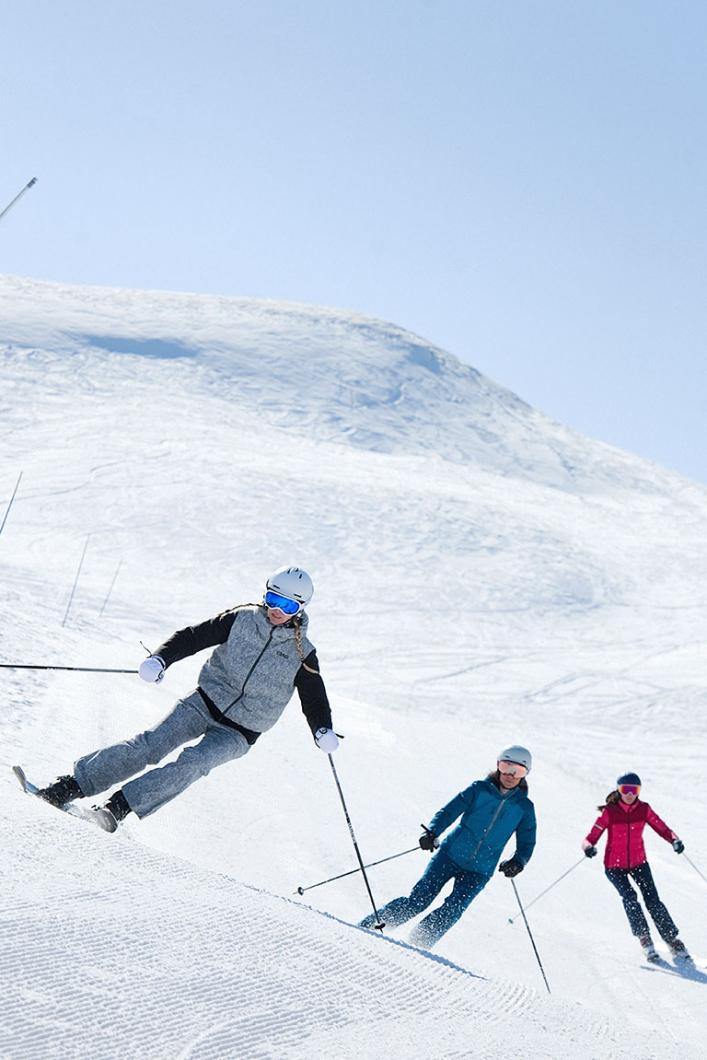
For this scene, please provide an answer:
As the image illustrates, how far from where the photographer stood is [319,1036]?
9.01 ft

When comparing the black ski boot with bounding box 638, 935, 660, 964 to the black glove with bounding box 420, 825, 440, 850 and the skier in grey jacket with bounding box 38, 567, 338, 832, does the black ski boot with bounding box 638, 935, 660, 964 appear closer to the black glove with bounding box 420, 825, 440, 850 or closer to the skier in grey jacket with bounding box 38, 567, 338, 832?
the black glove with bounding box 420, 825, 440, 850

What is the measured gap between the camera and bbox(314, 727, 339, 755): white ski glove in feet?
18.2

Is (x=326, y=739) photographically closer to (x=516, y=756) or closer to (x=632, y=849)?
(x=516, y=756)

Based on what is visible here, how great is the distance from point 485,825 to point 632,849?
6.94 feet

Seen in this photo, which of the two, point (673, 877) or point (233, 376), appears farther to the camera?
point (233, 376)

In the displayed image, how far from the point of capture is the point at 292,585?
17.5ft

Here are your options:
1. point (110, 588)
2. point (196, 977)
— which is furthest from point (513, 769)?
point (110, 588)

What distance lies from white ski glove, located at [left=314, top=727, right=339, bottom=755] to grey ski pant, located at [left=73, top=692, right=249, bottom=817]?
379 millimetres

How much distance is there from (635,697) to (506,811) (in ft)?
72.7

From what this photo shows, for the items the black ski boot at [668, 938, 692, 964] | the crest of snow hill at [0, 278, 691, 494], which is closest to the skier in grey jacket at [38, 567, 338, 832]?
the black ski boot at [668, 938, 692, 964]

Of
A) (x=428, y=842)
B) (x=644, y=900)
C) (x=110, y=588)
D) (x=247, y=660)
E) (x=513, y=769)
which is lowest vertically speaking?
(x=110, y=588)

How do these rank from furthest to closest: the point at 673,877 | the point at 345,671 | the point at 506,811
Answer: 1. the point at 345,671
2. the point at 673,877
3. the point at 506,811

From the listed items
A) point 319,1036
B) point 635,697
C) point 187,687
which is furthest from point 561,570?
point 319,1036

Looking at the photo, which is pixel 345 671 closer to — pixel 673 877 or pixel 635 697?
pixel 635 697
